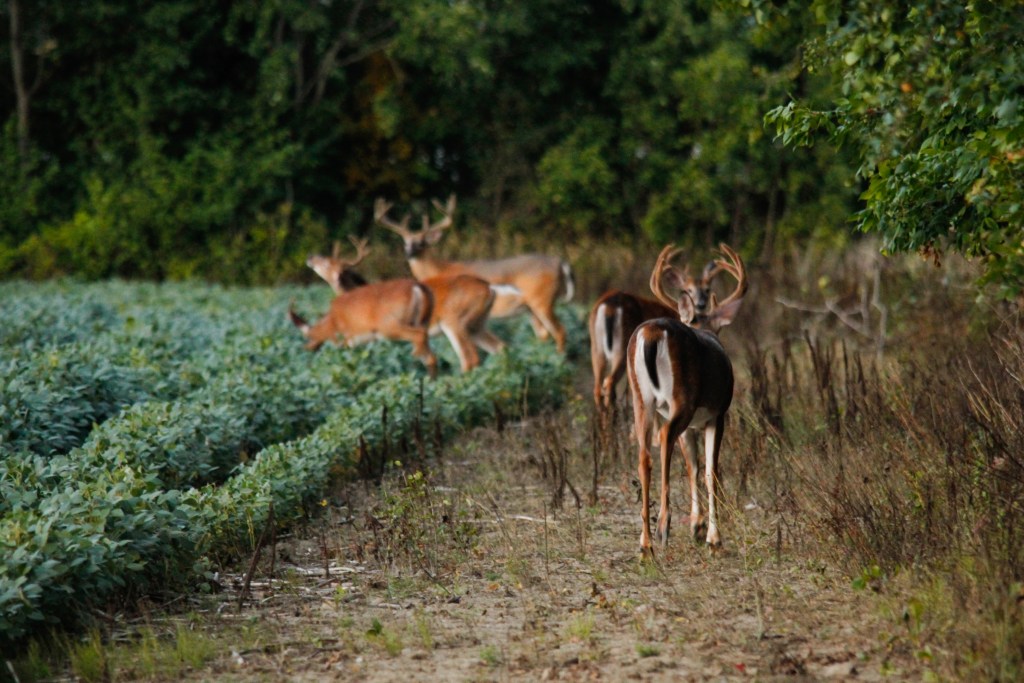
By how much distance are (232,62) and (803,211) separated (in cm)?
1148

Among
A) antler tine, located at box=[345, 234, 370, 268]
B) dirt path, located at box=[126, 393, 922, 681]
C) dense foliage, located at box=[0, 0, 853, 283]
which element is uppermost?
dense foliage, located at box=[0, 0, 853, 283]

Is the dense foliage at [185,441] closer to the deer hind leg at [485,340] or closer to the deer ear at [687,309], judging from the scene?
the deer hind leg at [485,340]

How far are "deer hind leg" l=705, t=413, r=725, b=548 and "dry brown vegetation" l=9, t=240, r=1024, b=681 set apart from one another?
0.09m

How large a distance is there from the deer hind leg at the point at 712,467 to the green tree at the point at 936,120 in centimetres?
123

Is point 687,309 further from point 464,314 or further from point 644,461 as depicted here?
point 464,314

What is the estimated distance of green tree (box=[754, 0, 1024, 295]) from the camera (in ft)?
17.8

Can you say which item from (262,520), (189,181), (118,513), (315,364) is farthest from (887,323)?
(189,181)

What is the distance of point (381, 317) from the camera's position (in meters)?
14.9

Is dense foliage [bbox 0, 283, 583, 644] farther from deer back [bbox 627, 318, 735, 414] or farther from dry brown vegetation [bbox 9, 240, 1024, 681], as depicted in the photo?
deer back [bbox 627, 318, 735, 414]

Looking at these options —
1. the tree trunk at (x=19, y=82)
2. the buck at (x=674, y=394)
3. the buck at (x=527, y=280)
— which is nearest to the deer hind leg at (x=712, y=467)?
the buck at (x=674, y=394)

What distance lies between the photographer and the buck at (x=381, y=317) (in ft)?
48.4

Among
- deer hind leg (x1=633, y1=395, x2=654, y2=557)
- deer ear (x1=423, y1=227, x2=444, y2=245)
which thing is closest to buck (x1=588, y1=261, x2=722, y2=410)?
deer hind leg (x1=633, y1=395, x2=654, y2=557)

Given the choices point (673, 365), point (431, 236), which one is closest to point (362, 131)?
point (431, 236)

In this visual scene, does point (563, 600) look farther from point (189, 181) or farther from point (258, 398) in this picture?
point (189, 181)
